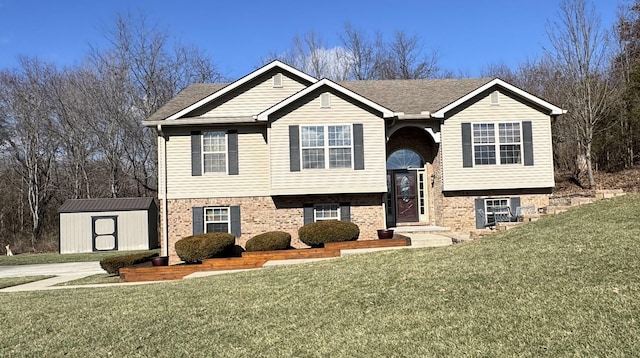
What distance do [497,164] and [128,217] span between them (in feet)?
59.6

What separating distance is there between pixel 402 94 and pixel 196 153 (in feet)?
28.1

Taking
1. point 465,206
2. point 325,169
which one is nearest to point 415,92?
point 465,206

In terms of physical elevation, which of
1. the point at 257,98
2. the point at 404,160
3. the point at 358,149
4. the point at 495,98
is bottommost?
the point at 404,160

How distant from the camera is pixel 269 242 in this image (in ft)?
49.7

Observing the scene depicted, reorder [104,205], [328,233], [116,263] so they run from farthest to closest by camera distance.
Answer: [104,205] < [328,233] < [116,263]

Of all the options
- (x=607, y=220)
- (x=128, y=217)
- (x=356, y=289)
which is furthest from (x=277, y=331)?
(x=128, y=217)

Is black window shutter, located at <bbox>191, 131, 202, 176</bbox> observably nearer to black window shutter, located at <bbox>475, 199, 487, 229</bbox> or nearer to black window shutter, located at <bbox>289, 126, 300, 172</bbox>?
black window shutter, located at <bbox>289, 126, 300, 172</bbox>

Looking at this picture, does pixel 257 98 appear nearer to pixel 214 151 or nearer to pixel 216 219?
pixel 214 151

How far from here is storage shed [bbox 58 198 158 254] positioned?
24766mm

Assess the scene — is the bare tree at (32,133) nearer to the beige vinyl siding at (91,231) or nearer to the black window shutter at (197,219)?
the beige vinyl siding at (91,231)

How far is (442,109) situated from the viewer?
1675 centimetres

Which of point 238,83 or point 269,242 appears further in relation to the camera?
point 238,83

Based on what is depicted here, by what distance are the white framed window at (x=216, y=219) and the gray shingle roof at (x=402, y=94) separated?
144 inches

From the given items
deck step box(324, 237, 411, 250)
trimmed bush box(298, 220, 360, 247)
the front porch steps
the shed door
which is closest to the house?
the front porch steps
